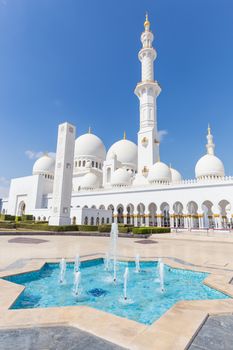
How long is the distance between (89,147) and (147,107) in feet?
51.5

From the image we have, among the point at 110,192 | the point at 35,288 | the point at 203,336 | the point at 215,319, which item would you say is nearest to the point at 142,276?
the point at 35,288

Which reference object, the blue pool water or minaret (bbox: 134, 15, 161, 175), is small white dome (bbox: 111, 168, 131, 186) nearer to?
minaret (bbox: 134, 15, 161, 175)

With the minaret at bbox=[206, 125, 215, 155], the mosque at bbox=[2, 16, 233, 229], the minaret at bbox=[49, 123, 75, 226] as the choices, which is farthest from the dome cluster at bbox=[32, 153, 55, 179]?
the minaret at bbox=[206, 125, 215, 155]

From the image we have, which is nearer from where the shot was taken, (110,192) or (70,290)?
(70,290)

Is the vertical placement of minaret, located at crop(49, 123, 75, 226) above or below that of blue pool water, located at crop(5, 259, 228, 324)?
above

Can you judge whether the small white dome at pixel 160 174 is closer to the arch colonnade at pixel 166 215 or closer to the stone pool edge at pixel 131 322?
the arch colonnade at pixel 166 215

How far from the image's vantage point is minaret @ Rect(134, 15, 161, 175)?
38875mm

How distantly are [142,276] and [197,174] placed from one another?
27.8m

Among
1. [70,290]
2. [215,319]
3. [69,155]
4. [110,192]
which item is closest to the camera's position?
[215,319]

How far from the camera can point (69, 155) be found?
27.8 meters

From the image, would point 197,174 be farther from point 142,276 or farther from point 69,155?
point 142,276

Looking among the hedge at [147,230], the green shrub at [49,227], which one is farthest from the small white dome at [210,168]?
the green shrub at [49,227]

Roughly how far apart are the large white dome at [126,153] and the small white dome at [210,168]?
17752 millimetres

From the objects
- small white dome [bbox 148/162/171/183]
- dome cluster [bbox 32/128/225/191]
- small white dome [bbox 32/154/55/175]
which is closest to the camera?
small white dome [bbox 148/162/171/183]
